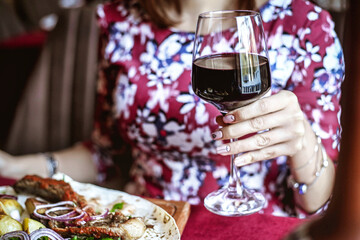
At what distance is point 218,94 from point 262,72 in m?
0.09

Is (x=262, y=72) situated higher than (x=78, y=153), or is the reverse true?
(x=262, y=72)

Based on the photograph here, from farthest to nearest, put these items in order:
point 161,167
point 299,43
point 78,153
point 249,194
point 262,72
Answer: point 78,153 < point 161,167 < point 299,43 < point 249,194 < point 262,72

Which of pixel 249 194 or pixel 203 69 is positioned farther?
pixel 249 194

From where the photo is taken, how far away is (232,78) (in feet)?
2.91

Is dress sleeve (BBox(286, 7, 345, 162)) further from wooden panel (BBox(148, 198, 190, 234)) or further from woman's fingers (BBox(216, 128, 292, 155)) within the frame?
wooden panel (BBox(148, 198, 190, 234))

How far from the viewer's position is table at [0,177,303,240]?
942 millimetres

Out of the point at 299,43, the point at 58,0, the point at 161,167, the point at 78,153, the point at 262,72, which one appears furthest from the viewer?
the point at 58,0

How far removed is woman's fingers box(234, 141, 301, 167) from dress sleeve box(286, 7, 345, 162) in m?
0.26

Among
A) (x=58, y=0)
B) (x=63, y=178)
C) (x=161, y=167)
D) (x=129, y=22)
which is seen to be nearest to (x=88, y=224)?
(x=63, y=178)

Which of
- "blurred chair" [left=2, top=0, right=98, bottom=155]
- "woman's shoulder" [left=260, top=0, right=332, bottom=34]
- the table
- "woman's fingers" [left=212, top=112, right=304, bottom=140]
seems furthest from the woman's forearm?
"blurred chair" [left=2, top=0, right=98, bottom=155]

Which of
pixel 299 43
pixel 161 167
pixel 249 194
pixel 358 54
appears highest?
pixel 358 54

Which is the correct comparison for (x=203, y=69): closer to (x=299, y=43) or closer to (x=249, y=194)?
(x=249, y=194)

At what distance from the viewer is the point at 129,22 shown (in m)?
1.57

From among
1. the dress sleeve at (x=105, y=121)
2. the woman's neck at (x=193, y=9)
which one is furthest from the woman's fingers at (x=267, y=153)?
the dress sleeve at (x=105, y=121)
